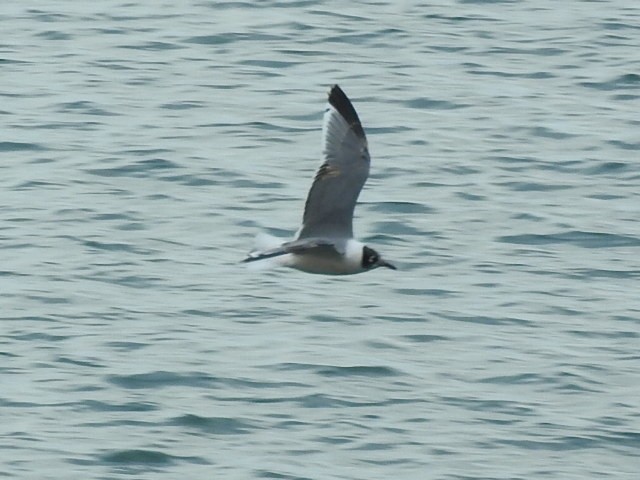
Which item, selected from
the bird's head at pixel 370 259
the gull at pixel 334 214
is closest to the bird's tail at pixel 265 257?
the gull at pixel 334 214

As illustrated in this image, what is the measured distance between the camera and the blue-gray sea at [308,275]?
1027cm

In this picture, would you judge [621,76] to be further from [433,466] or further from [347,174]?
[433,466]

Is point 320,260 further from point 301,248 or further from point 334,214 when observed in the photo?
point 334,214

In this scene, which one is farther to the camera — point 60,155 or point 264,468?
point 60,155

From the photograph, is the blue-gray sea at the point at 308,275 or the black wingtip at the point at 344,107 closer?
the blue-gray sea at the point at 308,275

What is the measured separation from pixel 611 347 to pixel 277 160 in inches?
153

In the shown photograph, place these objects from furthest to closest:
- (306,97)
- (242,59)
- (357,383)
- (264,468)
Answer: (242,59), (306,97), (357,383), (264,468)

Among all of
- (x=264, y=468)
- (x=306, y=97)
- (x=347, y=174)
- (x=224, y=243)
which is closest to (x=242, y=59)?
(x=306, y=97)

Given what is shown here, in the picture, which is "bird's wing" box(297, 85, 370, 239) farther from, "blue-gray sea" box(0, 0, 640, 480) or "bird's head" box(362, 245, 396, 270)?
"blue-gray sea" box(0, 0, 640, 480)

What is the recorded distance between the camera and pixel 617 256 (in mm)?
13086

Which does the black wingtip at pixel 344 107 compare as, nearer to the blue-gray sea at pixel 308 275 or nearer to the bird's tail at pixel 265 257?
the bird's tail at pixel 265 257

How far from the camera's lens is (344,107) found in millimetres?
11031

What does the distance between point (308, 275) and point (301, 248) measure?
8.02ft

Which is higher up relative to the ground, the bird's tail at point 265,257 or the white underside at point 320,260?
the bird's tail at point 265,257
